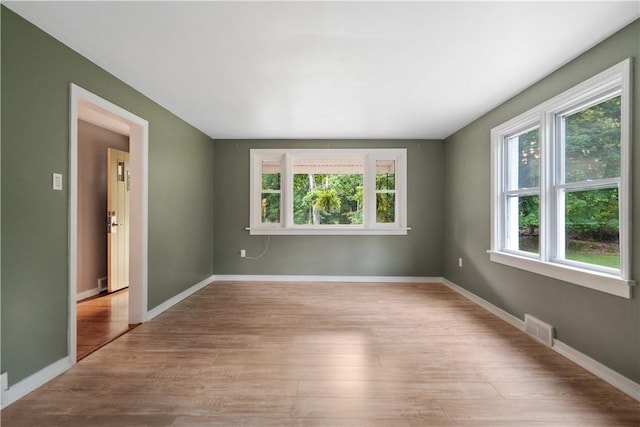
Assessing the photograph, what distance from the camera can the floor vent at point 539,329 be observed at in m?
2.65

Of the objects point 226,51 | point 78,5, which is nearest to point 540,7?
point 226,51

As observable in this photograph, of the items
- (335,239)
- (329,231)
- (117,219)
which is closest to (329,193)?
(329,231)

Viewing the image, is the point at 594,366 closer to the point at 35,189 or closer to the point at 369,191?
the point at 369,191

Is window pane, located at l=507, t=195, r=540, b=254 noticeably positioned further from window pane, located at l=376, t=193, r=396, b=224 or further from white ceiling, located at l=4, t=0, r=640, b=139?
window pane, located at l=376, t=193, r=396, b=224

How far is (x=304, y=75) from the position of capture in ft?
9.09

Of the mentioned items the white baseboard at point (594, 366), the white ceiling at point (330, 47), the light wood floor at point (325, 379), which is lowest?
the light wood floor at point (325, 379)

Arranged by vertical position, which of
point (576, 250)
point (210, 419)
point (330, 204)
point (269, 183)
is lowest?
point (210, 419)

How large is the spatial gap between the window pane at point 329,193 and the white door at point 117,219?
8.59ft

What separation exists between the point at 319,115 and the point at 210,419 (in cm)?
328

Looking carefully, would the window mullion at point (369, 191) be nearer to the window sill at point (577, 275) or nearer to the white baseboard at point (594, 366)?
the window sill at point (577, 275)

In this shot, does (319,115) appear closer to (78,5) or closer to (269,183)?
(269,183)

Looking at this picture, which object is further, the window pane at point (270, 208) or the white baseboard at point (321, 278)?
the window pane at point (270, 208)

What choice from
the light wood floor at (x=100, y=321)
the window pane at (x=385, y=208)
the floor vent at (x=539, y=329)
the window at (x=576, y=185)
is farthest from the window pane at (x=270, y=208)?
the floor vent at (x=539, y=329)

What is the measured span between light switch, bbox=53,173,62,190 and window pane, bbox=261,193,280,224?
328cm
